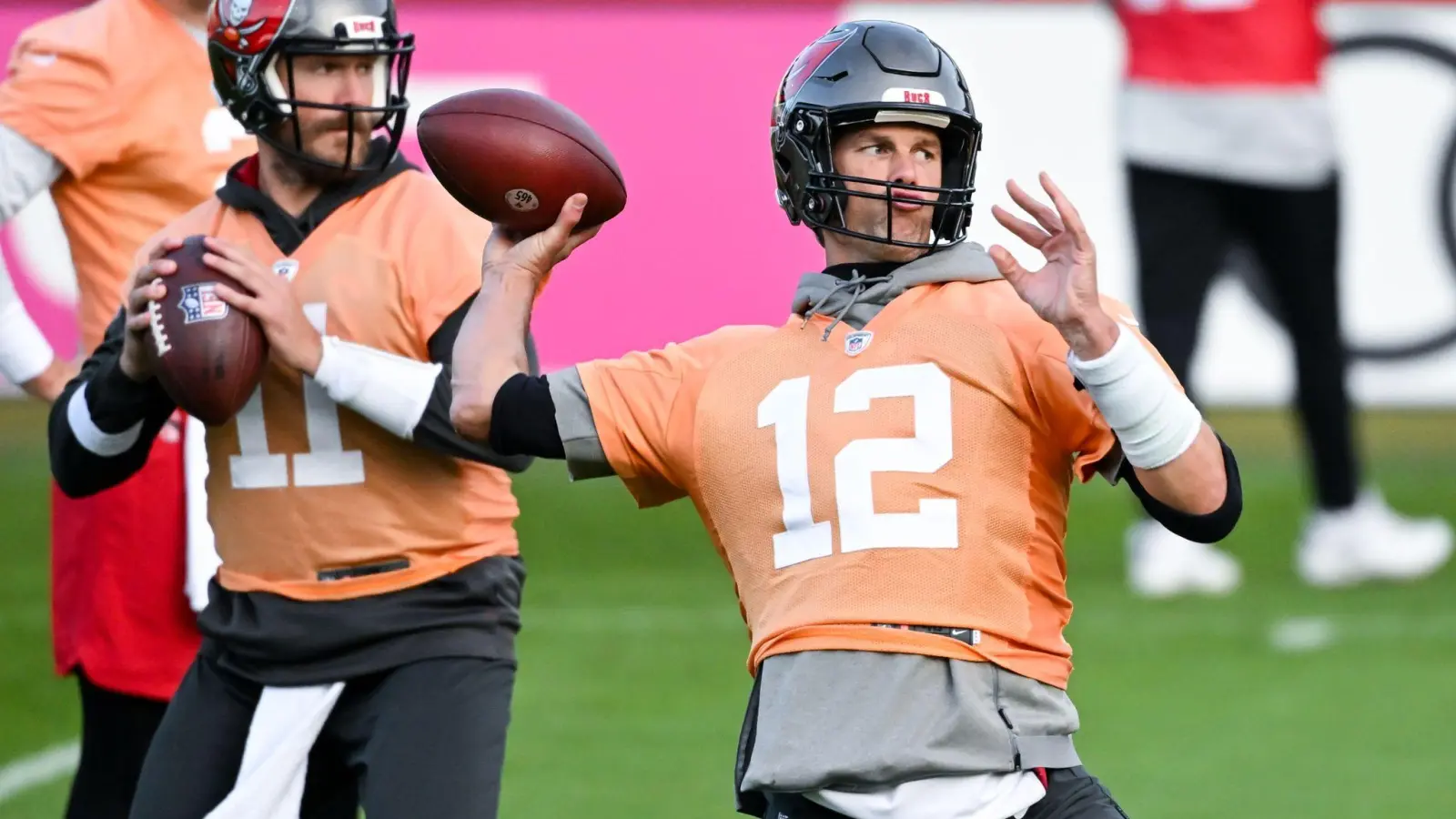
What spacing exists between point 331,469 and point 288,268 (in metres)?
0.37

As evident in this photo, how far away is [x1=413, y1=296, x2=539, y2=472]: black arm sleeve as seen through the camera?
3752 mm

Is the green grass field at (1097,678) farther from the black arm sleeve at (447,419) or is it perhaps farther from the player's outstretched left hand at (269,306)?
the player's outstretched left hand at (269,306)

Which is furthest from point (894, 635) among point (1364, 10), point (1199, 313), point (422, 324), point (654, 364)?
point (1364, 10)

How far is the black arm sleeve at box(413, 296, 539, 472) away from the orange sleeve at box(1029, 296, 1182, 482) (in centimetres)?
88

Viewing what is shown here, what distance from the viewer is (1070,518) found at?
8984 mm

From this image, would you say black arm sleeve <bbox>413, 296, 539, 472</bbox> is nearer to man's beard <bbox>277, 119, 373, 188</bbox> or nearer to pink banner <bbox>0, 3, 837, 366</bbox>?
man's beard <bbox>277, 119, 373, 188</bbox>

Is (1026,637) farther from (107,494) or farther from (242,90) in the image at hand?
(107,494)

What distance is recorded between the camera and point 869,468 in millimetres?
3285

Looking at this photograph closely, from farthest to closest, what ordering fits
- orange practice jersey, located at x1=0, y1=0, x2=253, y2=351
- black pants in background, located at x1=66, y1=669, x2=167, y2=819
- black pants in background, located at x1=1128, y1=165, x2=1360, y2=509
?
black pants in background, located at x1=1128, y1=165, x2=1360, y2=509, orange practice jersey, located at x1=0, y1=0, x2=253, y2=351, black pants in background, located at x1=66, y1=669, x2=167, y2=819

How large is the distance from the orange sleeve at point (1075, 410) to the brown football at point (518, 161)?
83 centimetres

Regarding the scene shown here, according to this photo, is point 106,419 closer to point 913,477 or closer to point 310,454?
point 310,454

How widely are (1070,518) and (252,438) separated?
557 cm

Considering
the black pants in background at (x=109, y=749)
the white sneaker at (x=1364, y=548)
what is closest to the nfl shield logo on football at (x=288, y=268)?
Answer: the black pants in background at (x=109, y=749)

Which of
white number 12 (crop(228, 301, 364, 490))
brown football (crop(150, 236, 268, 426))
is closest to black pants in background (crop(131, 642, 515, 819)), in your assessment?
white number 12 (crop(228, 301, 364, 490))
